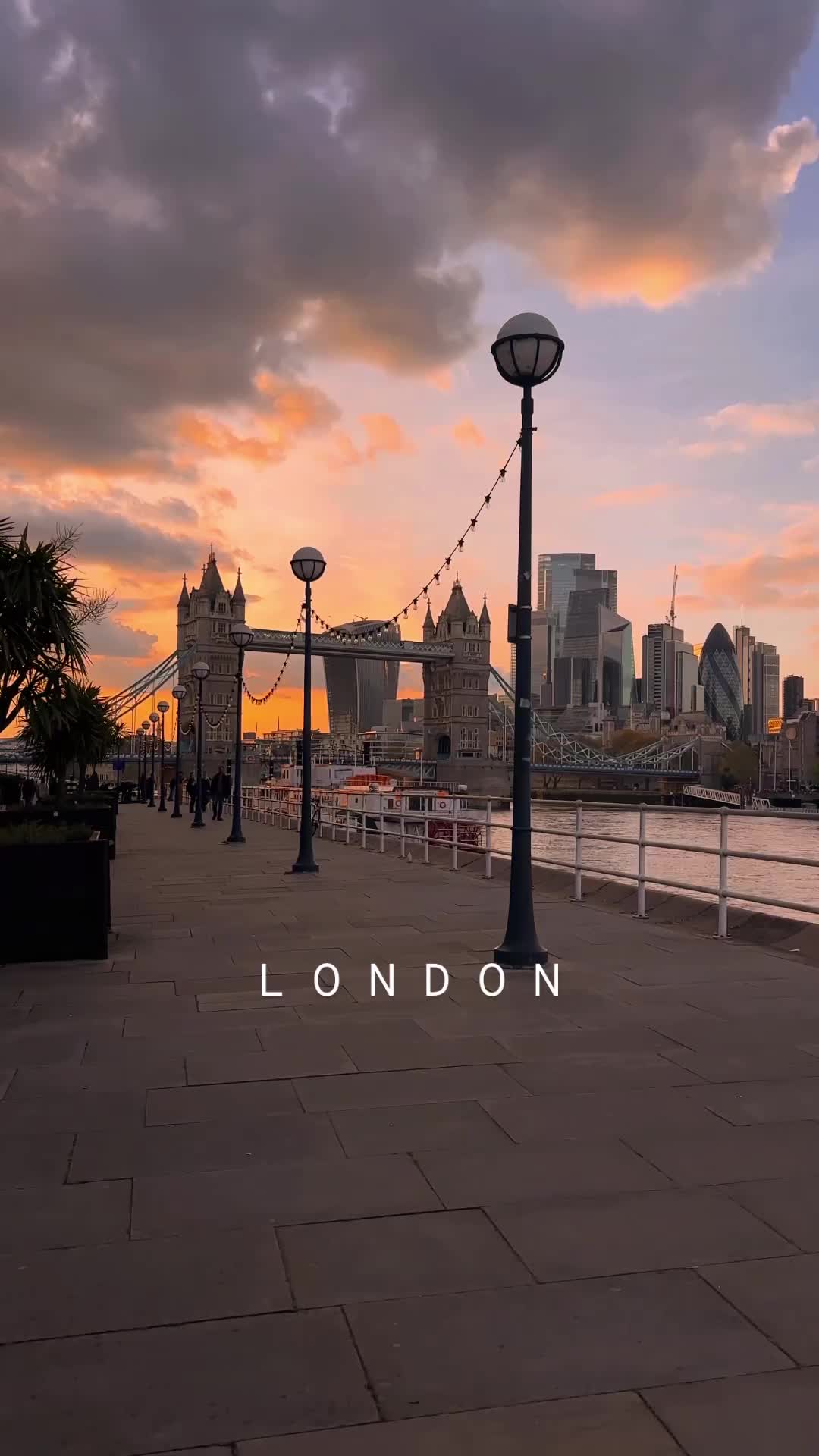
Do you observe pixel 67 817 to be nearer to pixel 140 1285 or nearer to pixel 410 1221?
pixel 410 1221

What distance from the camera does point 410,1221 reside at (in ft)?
11.0

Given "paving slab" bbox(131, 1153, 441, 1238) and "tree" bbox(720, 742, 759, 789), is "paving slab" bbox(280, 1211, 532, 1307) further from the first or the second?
"tree" bbox(720, 742, 759, 789)

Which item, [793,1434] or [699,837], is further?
[699,837]

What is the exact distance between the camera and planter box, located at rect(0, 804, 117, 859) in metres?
12.1

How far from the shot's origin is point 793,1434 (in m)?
2.32

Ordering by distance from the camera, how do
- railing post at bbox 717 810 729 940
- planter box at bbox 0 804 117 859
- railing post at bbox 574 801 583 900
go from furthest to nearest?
planter box at bbox 0 804 117 859 < railing post at bbox 574 801 583 900 < railing post at bbox 717 810 729 940

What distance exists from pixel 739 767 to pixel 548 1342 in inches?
3436

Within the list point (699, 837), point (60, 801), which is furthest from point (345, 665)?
point (60, 801)

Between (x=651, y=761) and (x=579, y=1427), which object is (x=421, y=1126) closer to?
(x=579, y=1427)

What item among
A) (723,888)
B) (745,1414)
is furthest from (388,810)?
(745,1414)

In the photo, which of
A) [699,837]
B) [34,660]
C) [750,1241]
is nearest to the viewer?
[750,1241]

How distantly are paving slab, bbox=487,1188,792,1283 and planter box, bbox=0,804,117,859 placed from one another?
26.8 feet

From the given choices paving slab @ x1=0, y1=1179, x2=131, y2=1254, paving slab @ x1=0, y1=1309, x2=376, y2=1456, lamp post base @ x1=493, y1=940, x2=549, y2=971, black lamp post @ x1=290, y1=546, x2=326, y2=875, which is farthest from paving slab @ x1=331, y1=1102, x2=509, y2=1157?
black lamp post @ x1=290, y1=546, x2=326, y2=875

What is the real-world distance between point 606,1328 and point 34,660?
6991mm
